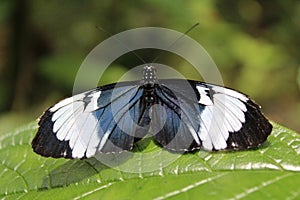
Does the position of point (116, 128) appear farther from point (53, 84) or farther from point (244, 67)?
point (244, 67)

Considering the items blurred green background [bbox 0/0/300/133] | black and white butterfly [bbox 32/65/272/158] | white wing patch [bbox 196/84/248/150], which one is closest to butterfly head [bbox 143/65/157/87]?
black and white butterfly [bbox 32/65/272/158]

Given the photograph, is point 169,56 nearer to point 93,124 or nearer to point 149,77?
point 149,77

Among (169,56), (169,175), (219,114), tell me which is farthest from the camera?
(169,56)

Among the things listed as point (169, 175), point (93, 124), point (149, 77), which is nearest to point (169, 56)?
point (149, 77)

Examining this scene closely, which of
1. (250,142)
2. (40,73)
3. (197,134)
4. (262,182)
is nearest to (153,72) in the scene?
(197,134)

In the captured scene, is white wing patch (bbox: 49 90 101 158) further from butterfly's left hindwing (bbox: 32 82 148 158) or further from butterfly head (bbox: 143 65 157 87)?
butterfly head (bbox: 143 65 157 87)
